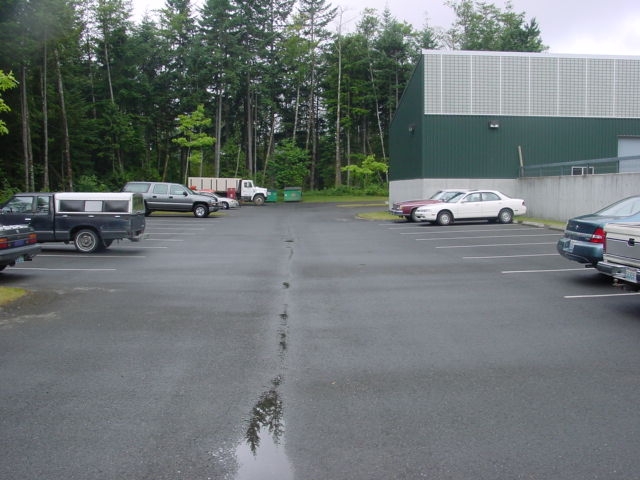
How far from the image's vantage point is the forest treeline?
5591 centimetres

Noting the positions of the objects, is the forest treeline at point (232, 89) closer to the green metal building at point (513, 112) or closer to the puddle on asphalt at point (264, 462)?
the green metal building at point (513, 112)

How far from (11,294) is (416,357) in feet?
24.3

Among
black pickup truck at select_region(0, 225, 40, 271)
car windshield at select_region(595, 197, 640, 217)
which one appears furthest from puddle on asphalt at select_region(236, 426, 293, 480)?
car windshield at select_region(595, 197, 640, 217)

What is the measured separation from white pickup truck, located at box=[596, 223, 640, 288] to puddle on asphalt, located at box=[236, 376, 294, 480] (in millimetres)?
5994

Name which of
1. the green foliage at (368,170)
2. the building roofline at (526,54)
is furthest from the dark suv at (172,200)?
the green foliage at (368,170)

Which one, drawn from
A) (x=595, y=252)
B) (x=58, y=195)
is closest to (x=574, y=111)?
(x=595, y=252)

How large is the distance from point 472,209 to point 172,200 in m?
16.1

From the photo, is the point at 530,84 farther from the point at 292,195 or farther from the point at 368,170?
the point at 368,170

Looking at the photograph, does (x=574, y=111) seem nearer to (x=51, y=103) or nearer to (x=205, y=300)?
(x=205, y=300)

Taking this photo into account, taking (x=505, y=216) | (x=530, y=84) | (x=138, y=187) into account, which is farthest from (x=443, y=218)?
(x=138, y=187)

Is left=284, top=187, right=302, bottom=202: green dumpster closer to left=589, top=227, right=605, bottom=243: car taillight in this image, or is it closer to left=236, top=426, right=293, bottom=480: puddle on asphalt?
left=589, top=227, right=605, bottom=243: car taillight

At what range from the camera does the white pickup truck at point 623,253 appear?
898 centimetres

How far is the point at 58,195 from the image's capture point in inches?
685

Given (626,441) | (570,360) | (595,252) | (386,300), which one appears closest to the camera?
(626,441)
